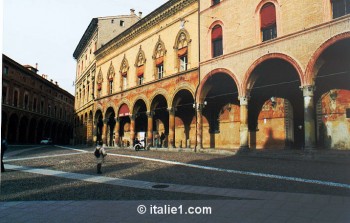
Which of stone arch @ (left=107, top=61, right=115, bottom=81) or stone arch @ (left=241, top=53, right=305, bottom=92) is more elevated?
stone arch @ (left=107, top=61, right=115, bottom=81)

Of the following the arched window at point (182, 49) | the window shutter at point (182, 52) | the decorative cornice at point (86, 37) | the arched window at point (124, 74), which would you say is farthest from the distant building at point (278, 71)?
the decorative cornice at point (86, 37)

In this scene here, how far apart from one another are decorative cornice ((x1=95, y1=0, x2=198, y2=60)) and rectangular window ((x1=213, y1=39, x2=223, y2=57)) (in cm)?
412

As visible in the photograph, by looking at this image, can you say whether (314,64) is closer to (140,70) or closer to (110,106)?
(140,70)

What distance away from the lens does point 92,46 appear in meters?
39.3

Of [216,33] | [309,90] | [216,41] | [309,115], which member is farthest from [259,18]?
[309,115]

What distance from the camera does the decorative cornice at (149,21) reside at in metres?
22.5

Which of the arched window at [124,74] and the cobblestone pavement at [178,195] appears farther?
the arched window at [124,74]

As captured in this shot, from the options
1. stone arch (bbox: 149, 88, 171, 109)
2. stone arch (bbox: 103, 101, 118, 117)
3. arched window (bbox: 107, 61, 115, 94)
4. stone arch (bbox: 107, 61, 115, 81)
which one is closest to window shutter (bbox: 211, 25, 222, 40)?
stone arch (bbox: 149, 88, 171, 109)

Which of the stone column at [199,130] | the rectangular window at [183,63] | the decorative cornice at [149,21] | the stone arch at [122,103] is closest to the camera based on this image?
the stone column at [199,130]

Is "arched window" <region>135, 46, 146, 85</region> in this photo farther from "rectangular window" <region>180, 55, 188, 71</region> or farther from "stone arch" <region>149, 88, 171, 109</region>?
"rectangular window" <region>180, 55, 188, 71</region>

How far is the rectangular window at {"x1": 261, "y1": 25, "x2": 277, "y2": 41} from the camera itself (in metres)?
16.6

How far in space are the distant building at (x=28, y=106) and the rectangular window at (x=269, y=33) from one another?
26178 millimetres

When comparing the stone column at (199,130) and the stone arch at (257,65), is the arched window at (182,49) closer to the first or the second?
the stone column at (199,130)

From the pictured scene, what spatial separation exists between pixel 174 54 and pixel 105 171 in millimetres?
14344
